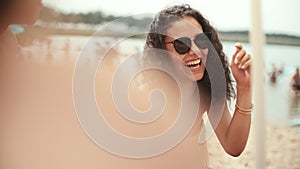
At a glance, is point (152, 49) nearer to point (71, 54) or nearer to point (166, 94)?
A: point (166, 94)

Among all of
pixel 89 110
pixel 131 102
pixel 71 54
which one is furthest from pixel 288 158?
pixel 71 54

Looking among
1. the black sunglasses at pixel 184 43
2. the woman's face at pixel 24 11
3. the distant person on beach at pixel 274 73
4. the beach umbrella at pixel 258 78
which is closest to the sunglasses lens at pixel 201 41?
the black sunglasses at pixel 184 43

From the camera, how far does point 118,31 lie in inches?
48.8

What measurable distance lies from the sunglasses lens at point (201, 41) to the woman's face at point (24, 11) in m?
0.55

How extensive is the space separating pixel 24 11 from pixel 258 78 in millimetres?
821

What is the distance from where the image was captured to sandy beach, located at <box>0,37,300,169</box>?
1217 mm

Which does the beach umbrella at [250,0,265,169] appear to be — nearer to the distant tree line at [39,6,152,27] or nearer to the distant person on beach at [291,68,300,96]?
the distant person on beach at [291,68,300,96]

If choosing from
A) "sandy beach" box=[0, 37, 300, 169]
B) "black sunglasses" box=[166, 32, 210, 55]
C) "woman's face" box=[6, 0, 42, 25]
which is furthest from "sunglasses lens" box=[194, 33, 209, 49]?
"woman's face" box=[6, 0, 42, 25]

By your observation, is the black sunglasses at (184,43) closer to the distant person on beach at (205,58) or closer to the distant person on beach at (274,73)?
the distant person on beach at (205,58)

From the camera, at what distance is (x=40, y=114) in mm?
1229

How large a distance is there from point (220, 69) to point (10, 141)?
2.54 feet

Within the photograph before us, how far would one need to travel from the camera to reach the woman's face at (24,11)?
4.02ft

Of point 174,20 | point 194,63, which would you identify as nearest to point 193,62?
point 194,63

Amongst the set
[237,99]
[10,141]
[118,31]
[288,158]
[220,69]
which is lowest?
[288,158]
